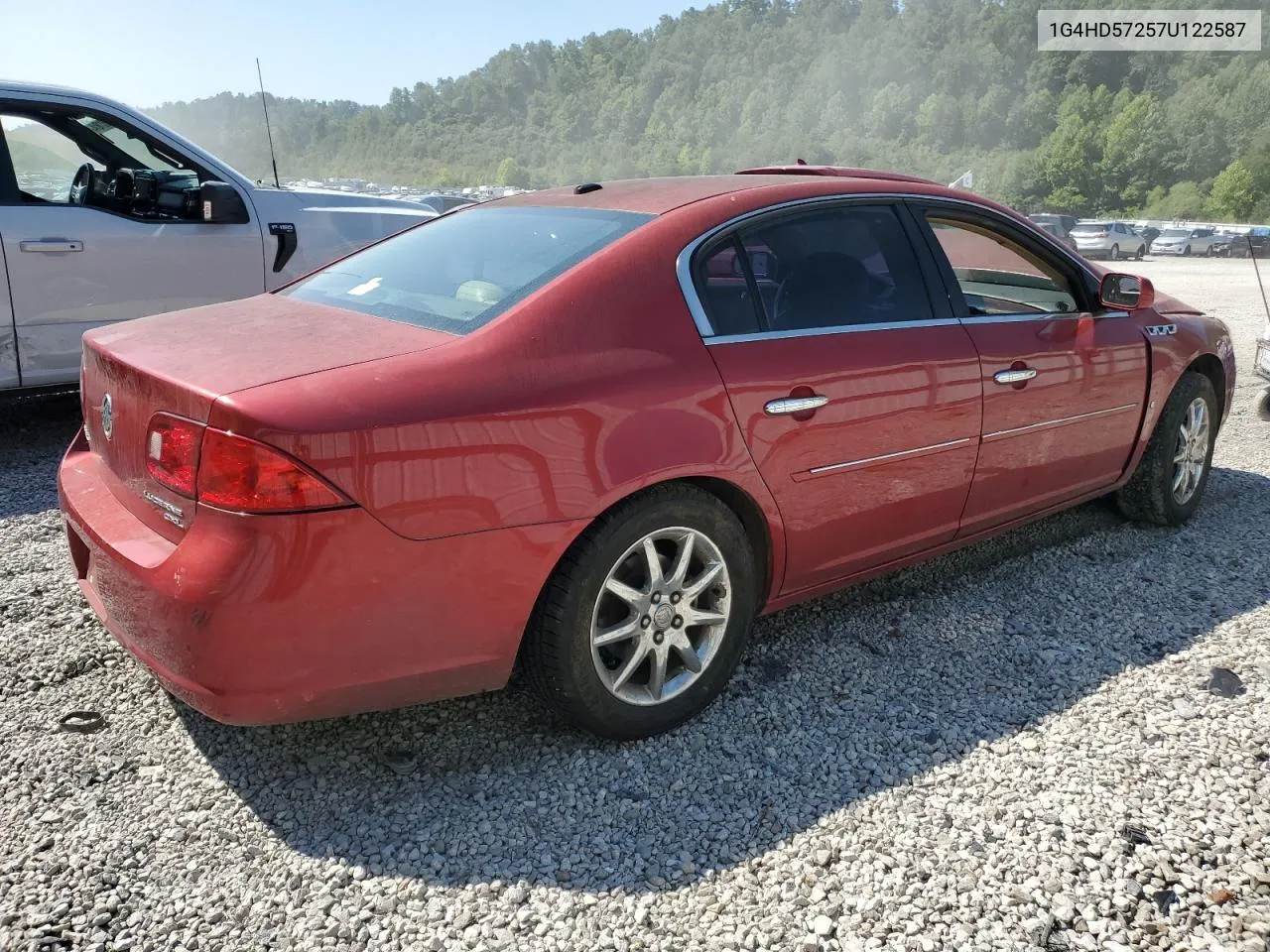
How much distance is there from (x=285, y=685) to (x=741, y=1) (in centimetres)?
20352

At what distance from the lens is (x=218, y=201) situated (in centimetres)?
545

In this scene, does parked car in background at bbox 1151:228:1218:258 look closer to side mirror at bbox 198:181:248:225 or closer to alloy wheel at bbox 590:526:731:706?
side mirror at bbox 198:181:248:225

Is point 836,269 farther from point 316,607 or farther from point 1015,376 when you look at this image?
point 316,607

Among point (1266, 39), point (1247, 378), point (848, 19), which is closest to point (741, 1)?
point (848, 19)

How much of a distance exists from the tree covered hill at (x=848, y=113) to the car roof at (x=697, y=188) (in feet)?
262

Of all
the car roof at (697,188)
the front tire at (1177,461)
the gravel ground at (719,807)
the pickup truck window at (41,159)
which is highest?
the pickup truck window at (41,159)

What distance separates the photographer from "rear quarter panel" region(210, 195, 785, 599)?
2100mm

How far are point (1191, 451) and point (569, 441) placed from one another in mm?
3357

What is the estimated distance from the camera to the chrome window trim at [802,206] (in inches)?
105

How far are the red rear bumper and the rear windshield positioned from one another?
0.60 meters

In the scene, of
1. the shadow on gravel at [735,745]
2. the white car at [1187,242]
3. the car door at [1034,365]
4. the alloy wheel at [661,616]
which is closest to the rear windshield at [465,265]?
the alloy wheel at [661,616]

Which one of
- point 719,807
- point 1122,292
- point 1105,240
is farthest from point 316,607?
point 1105,240

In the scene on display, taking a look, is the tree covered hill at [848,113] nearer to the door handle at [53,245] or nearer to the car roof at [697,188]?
the door handle at [53,245]

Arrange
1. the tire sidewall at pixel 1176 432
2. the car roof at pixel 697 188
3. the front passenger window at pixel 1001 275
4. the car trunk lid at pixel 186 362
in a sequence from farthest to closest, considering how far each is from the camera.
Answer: the tire sidewall at pixel 1176 432 < the front passenger window at pixel 1001 275 < the car roof at pixel 697 188 < the car trunk lid at pixel 186 362
